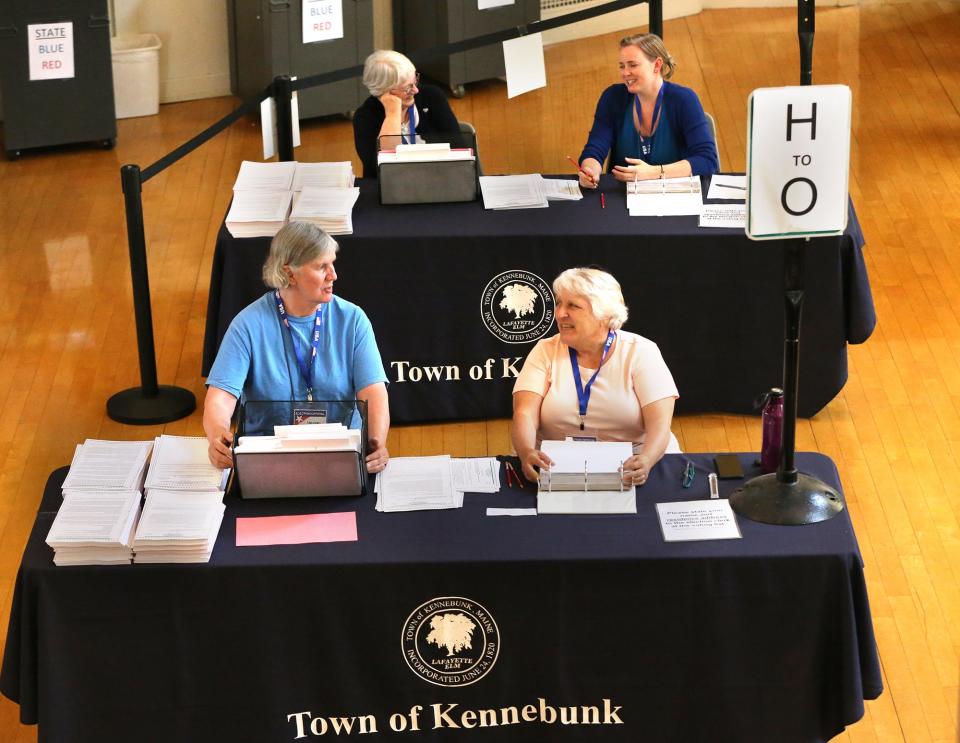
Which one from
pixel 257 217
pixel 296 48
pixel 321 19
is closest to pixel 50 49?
pixel 296 48

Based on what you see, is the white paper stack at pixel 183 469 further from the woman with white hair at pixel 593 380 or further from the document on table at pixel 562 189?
the document on table at pixel 562 189

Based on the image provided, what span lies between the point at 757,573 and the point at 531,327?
2.15m

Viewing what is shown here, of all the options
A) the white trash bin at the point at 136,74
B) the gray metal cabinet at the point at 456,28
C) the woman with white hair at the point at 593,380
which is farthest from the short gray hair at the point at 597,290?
the white trash bin at the point at 136,74

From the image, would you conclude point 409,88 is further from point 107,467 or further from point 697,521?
point 697,521

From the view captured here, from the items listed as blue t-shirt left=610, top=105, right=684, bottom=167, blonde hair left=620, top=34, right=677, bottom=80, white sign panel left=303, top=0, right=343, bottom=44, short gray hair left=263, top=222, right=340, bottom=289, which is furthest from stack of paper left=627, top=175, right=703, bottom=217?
white sign panel left=303, top=0, right=343, bottom=44

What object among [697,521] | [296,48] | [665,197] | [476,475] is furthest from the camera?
[296,48]

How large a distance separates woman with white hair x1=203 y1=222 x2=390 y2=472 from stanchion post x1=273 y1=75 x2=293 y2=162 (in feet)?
6.44

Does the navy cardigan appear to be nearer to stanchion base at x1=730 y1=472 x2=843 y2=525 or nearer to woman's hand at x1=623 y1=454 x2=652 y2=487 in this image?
woman's hand at x1=623 y1=454 x2=652 y2=487

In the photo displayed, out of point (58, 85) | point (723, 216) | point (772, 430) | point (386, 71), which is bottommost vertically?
point (772, 430)

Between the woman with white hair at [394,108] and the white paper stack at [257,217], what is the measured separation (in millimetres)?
541

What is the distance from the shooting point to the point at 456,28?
29.4 ft

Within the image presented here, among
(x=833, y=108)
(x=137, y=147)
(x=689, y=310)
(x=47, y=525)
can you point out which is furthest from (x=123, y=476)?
(x=137, y=147)

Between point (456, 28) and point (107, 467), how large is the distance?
579 cm

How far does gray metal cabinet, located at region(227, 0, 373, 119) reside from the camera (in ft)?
28.1
